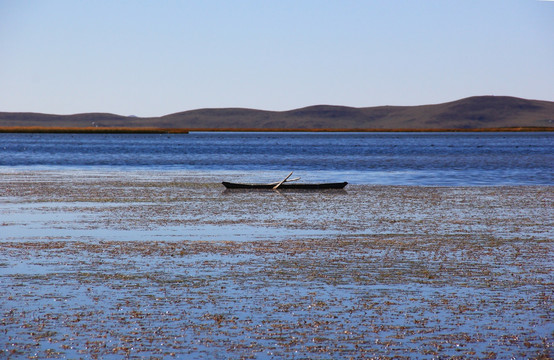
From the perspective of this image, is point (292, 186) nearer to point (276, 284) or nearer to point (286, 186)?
point (286, 186)

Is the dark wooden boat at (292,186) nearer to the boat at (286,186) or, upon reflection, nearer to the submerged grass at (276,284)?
the boat at (286,186)

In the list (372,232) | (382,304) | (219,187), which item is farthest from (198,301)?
(219,187)

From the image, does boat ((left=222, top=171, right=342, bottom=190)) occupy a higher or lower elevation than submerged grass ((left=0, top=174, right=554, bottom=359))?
lower

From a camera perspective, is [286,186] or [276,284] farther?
[286,186]

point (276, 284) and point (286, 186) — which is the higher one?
point (276, 284)

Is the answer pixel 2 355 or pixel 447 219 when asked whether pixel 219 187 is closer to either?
pixel 447 219

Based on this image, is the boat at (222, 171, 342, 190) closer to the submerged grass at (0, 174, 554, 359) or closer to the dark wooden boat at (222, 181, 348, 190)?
the dark wooden boat at (222, 181, 348, 190)

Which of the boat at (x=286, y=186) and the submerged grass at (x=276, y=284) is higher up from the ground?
the submerged grass at (x=276, y=284)

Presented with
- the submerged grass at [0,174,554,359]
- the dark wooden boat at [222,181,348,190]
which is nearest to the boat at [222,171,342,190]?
the dark wooden boat at [222,181,348,190]

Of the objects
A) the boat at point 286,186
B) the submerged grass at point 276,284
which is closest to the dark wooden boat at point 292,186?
the boat at point 286,186

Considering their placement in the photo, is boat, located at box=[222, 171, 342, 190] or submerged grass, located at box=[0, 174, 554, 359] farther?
boat, located at box=[222, 171, 342, 190]

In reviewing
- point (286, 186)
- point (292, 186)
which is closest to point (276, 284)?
point (286, 186)

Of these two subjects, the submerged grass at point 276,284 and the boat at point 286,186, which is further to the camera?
the boat at point 286,186

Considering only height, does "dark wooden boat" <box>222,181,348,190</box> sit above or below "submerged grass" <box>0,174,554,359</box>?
below
